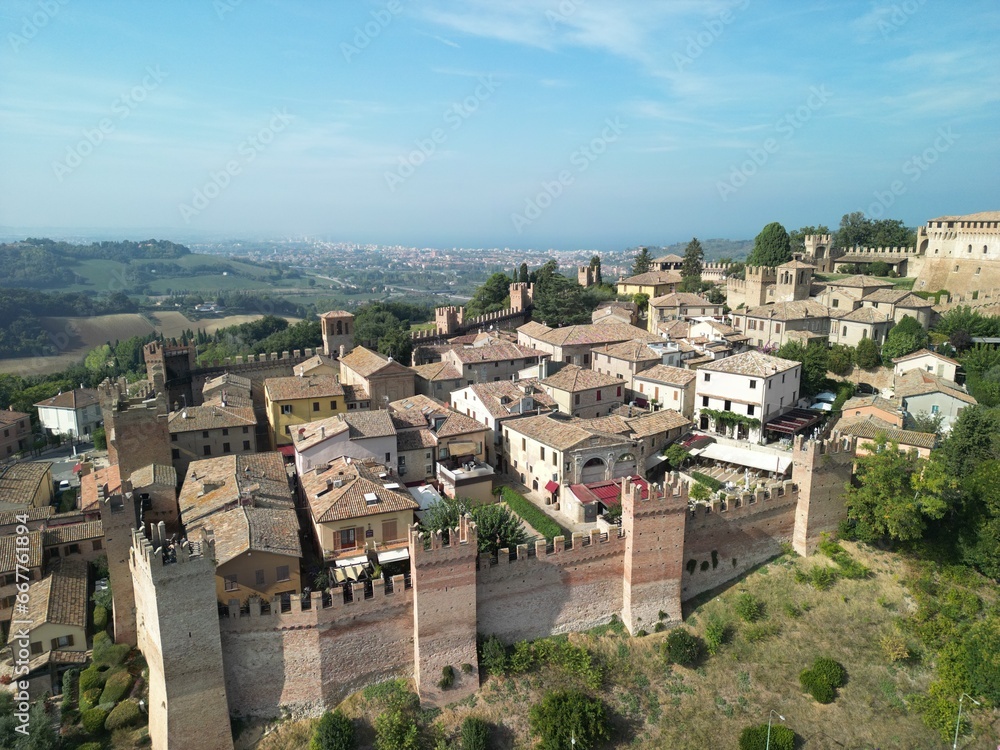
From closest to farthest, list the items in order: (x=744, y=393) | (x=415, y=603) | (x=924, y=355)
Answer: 1. (x=415, y=603)
2. (x=744, y=393)
3. (x=924, y=355)

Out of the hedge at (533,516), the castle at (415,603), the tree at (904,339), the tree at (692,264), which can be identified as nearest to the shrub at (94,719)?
the castle at (415,603)

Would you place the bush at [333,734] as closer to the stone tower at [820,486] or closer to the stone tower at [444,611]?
the stone tower at [444,611]

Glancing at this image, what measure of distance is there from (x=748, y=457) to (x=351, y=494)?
2111cm

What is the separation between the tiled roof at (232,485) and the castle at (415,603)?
3170 millimetres

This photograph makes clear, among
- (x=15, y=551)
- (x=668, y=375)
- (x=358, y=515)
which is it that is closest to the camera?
(x=358, y=515)

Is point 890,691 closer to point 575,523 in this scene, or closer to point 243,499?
point 575,523

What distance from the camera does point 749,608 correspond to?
1096 inches

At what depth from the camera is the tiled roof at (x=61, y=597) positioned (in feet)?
85.2

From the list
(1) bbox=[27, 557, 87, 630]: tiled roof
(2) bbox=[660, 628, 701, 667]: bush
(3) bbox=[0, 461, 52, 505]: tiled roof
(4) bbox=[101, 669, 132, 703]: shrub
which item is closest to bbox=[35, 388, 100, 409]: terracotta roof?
(3) bbox=[0, 461, 52, 505]: tiled roof

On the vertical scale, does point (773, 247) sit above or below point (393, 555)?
above

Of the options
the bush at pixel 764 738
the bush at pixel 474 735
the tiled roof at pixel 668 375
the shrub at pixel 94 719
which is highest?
the tiled roof at pixel 668 375

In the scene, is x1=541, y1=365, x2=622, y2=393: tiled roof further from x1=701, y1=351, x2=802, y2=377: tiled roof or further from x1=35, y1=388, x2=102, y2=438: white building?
x1=35, y1=388, x2=102, y2=438: white building

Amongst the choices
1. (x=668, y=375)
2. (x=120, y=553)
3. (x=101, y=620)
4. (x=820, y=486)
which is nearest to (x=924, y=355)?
(x=668, y=375)

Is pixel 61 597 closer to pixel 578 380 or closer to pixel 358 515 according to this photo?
pixel 358 515
